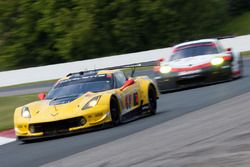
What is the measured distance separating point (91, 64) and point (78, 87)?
23694mm

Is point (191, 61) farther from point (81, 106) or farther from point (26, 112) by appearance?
point (26, 112)

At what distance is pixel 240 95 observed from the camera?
14711mm

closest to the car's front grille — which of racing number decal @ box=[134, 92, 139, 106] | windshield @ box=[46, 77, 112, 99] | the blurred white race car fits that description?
windshield @ box=[46, 77, 112, 99]

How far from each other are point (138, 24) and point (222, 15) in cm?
783

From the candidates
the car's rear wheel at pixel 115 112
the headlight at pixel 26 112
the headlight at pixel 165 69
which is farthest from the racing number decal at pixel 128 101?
the headlight at pixel 165 69

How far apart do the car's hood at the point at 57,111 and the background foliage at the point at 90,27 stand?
3655cm

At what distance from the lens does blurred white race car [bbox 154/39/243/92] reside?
1922 centimetres

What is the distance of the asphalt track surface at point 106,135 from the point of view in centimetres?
998

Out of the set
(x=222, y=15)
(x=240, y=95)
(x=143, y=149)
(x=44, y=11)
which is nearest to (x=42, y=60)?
(x=44, y=11)

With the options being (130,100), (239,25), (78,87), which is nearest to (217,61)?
(130,100)

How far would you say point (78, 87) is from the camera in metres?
13.1

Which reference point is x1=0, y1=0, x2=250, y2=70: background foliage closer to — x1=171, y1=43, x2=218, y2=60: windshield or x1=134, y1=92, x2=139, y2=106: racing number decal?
x1=171, y1=43, x2=218, y2=60: windshield

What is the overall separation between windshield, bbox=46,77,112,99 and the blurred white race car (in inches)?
243

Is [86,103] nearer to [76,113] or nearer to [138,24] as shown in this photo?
[76,113]
